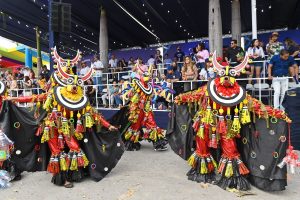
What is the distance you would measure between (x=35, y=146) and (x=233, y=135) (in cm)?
321

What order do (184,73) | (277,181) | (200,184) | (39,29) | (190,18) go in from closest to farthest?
(277,181) → (200,184) → (184,73) → (190,18) → (39,29)

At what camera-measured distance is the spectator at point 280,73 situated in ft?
23.5

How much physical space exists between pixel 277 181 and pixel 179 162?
2.09 m

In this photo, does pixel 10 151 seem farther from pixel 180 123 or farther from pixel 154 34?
pixel 154 34

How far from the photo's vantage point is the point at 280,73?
7262 millimetres

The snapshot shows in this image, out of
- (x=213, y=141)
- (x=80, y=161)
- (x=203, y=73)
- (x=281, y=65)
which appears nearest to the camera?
(x=213, y=141)

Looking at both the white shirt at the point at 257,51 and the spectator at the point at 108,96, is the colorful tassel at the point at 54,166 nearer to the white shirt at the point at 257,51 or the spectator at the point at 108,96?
the white shirt at the point at 257,51

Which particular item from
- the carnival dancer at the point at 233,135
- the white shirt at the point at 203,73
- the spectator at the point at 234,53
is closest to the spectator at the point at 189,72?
the white shirt at the point at 203,73

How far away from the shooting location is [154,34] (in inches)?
819

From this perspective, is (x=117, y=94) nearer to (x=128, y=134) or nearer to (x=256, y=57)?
(x=128, y=134)

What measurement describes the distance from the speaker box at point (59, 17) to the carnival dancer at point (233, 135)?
508 centimetres

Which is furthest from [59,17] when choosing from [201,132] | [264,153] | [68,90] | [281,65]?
[264,153]

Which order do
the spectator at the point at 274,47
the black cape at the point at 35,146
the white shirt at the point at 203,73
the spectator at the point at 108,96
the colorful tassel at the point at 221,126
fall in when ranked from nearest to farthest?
the colorful tassel at the point at 221,126
the black cape at the point at 35,146
the spectator at the point at 274,47
the white shirt at the point at 203,73
the spectator at the point at 108,96

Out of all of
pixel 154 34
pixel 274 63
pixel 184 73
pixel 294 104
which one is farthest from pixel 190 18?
pixel 294 104
